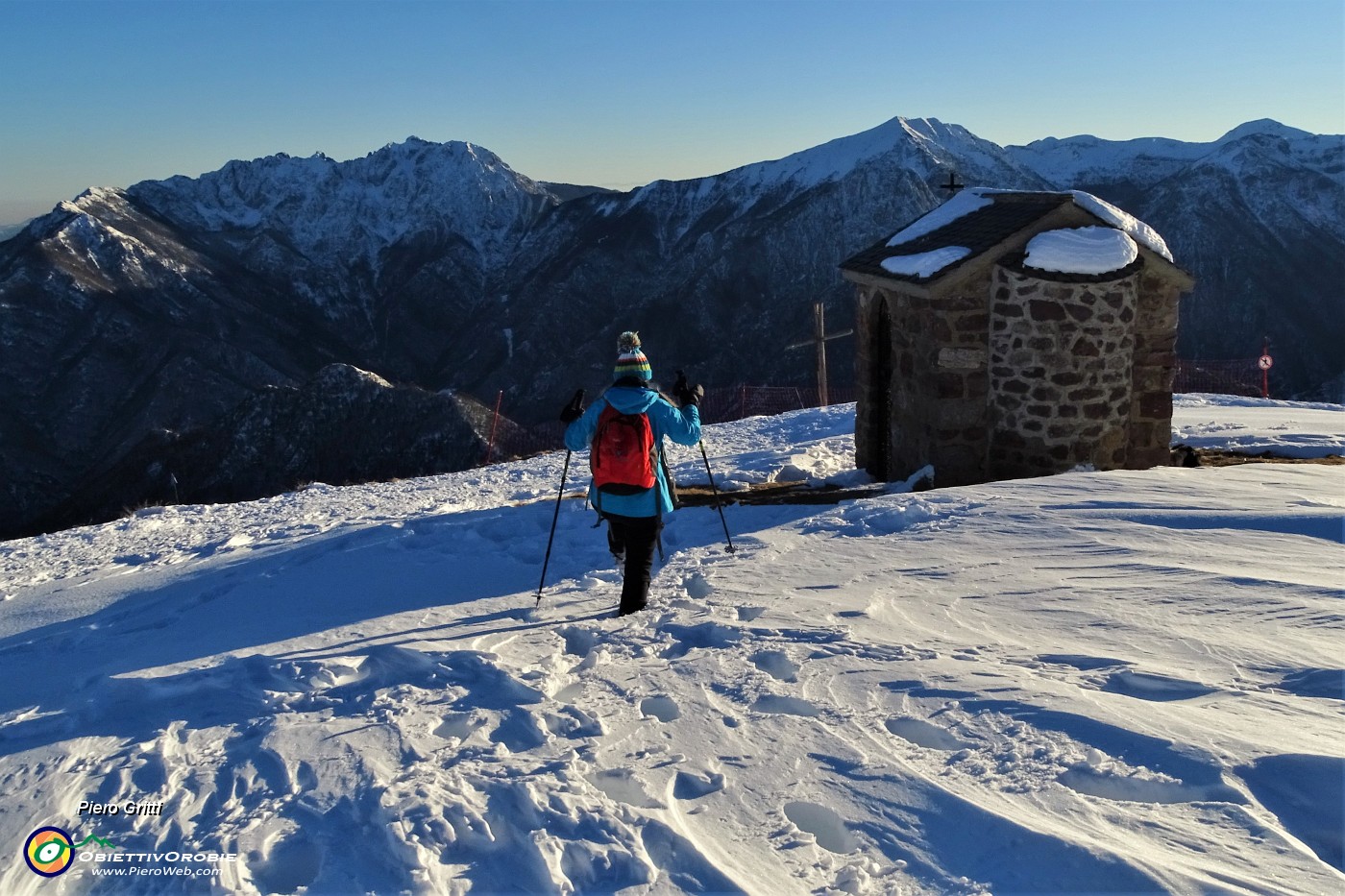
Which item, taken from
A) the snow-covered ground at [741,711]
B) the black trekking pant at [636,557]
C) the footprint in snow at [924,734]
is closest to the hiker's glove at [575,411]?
the black trekking pant at [636,557]

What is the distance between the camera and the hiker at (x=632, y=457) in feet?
18.9

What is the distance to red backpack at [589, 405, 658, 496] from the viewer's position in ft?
18.8

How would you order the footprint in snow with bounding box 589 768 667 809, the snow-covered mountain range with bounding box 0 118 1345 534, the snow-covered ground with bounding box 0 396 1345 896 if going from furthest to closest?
the snow-covered mountain range with bounding box 0 118 1345 534
the footprint in snow with bounding box 589 768 667 809
the snow-covered ground with bounding box 0 396 1345 896

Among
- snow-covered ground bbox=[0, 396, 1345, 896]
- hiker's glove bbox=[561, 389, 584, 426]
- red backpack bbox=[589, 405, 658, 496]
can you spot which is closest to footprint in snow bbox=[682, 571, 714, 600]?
snow-covered ground bbox=[0, 396, 1345, 896]

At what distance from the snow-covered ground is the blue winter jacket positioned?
63 cm

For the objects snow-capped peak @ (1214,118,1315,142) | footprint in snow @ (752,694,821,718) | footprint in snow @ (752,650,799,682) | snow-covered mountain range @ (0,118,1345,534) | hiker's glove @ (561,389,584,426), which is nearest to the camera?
footprint in snow @ (752,694,821,718)

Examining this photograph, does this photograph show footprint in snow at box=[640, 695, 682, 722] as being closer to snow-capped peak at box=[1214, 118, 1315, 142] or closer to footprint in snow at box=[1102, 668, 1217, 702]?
footprint in snow at box=[1102, 668, 1217, 702]

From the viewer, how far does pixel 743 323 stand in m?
59.7

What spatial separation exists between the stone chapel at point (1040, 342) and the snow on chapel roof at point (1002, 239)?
21mm

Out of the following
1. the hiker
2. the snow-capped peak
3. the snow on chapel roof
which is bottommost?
the hiker

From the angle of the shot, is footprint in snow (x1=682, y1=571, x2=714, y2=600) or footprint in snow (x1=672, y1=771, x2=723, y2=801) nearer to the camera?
footprint in snow (x1=672, y1=771, x2=723, y2=801)

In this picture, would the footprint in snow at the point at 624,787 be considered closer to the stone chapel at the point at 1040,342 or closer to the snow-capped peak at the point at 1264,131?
the stone chapel at the point at 1040,342

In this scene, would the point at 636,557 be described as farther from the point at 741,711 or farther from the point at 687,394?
the point at 741,711

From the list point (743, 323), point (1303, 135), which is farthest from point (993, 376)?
point (1303, 135)
